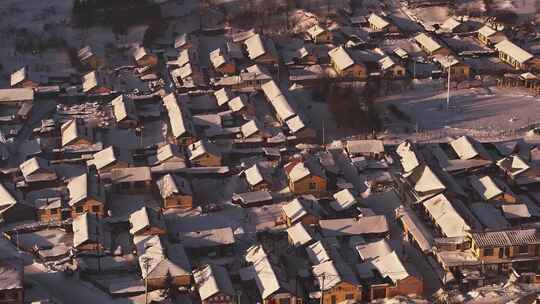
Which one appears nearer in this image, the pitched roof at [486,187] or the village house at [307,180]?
the pitched roof at [486,187]

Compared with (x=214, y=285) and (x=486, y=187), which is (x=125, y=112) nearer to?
(x=214, y=285)

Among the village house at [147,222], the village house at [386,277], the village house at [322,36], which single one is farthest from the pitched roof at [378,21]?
the village house at [386,277]

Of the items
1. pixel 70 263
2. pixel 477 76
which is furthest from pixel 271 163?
pixel 477 76

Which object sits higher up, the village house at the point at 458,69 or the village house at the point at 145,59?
the village house at the point at 145,59

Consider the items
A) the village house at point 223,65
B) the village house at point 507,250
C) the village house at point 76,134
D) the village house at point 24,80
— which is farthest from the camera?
the village house at point 223,65

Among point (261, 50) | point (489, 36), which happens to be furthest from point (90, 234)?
point (489, 36)

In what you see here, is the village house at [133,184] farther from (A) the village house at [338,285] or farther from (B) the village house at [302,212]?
(A) the village house at [338,285]

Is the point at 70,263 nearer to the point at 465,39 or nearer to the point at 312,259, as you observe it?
the point at 312,259

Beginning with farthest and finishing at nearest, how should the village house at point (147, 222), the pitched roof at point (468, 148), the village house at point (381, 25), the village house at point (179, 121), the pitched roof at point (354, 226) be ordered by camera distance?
1. the village house at point (381, 25)
2. the village house at point (179, 121)
3. the pitched roof at point (468, 148)
4. the pitched roof at point (354, 226)
5. the village house at point (147, 222)
